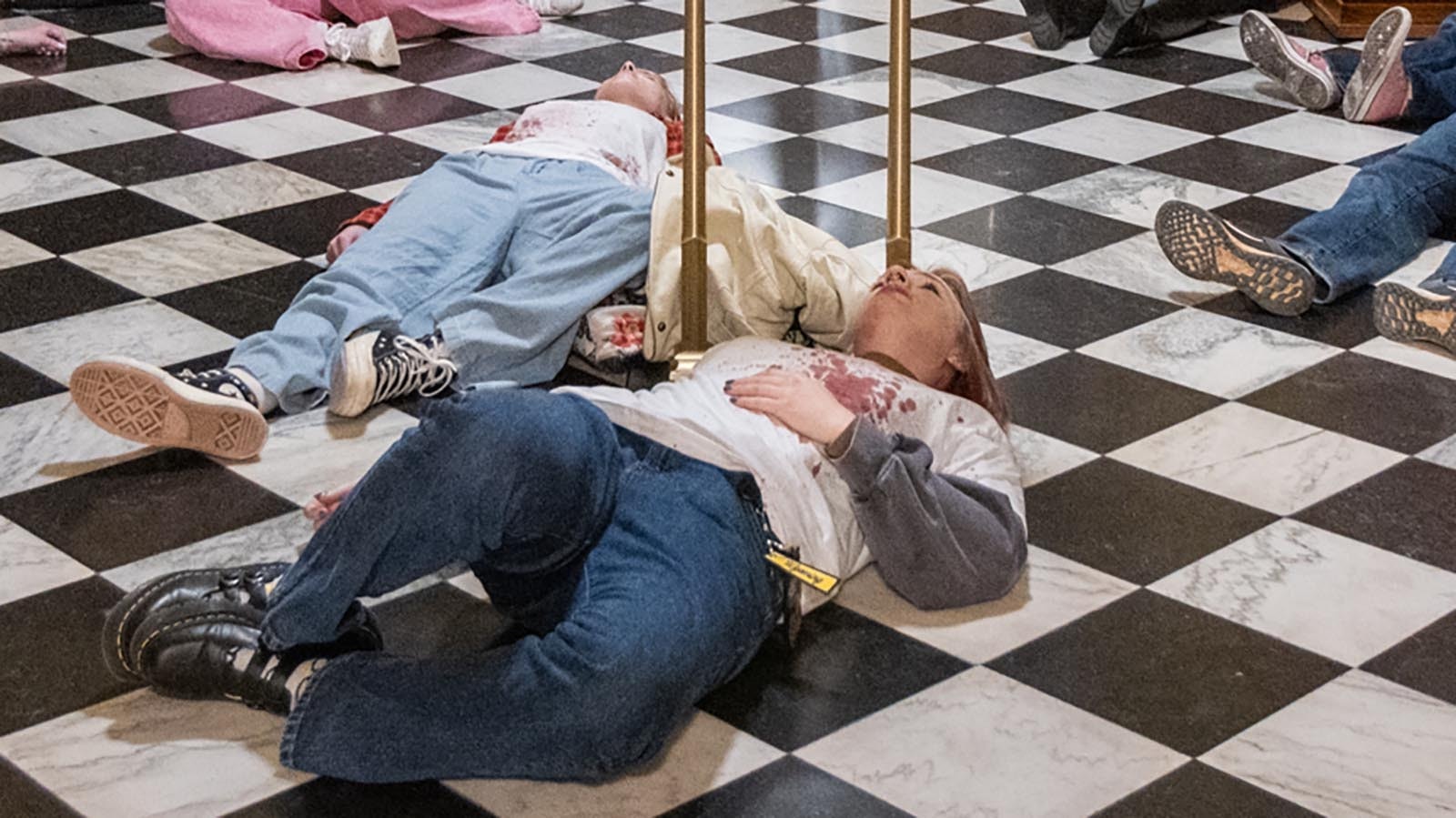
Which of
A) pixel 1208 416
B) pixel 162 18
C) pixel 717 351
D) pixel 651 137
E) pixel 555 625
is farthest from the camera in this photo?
pixel 162 18

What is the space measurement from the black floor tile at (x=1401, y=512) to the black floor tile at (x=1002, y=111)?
1.49 metres

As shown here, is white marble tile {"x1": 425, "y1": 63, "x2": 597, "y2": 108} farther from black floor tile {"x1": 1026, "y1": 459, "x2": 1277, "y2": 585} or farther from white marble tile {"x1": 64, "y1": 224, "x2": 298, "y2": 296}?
black floor tile {"x1": 1026, "y1": 459, "x2": 1277, "y2": 585}

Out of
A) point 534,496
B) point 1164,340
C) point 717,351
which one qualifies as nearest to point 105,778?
point 534,496

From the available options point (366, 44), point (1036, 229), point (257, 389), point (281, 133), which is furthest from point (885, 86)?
point (257, 389)

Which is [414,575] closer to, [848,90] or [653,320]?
[653,320]

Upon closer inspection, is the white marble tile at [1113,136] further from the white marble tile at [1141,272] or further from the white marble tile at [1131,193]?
the white marble tile at [1141,272]

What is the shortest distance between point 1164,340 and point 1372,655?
2.70 feet

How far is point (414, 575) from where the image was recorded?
1.57m

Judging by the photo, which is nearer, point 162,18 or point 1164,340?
point 1164,340

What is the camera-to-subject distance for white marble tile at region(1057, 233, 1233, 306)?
271cm

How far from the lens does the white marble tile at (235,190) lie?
303cm

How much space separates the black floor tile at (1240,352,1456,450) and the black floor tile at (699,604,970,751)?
759 millimetres

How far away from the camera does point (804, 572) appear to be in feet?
5.43

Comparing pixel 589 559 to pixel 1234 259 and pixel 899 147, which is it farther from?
pixel 1234 259
